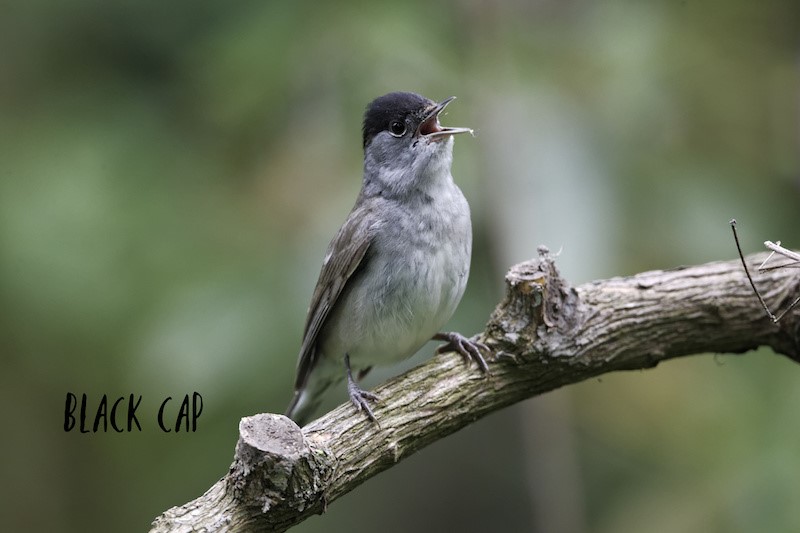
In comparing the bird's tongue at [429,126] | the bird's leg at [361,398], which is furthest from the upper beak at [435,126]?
the bird's leg at [361,398]

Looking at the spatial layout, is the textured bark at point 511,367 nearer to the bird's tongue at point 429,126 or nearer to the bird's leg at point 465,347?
the bird's leg at point 465,347

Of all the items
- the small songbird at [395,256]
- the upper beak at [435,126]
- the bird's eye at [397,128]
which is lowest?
the small songbird at [395,256]

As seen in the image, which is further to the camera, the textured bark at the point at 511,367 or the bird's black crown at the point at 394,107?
the bird's black crown at the point at 394,107

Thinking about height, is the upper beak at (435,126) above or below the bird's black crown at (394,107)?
below

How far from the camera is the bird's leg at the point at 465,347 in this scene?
379 centimetres

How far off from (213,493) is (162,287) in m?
1.43

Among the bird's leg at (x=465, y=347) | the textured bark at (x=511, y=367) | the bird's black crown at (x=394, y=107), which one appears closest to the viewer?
the textured bark at (x=511, y=367)

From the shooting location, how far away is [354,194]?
14.2 ft

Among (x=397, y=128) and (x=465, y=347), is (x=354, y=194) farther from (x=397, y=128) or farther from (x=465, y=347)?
(x=465, y=347)

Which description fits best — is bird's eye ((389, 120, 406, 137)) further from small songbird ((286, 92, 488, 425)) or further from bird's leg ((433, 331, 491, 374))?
bird's leg ((433, 331, 491, 374))

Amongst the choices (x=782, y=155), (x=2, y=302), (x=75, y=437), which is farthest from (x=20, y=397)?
(x=782, y=155)

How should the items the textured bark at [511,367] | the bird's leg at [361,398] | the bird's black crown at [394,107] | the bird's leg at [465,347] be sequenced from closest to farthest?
the textured bark at [511,367] → the bird's leg at [361,398] → the bird's leg at [465,347] → the bird's black crown at [394,107]

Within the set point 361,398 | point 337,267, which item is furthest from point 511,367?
point 337,267

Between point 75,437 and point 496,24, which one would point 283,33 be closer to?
point 496,24
